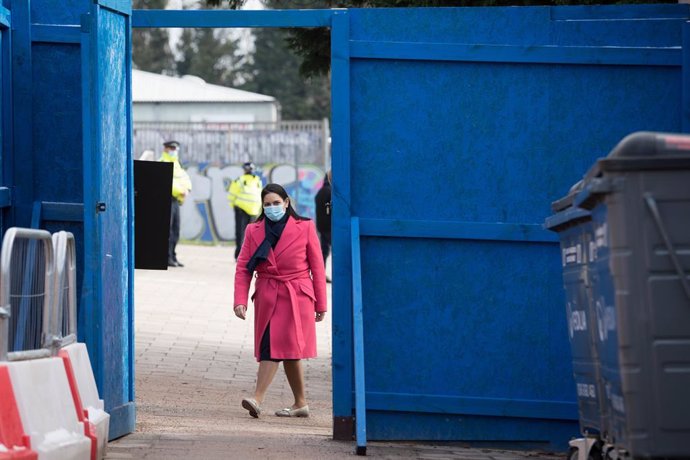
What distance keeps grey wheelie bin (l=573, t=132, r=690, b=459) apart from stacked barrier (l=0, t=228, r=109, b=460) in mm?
2759

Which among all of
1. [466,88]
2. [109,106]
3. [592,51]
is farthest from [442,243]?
[109,106]

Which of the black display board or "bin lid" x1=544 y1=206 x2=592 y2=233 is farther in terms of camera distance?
the black display board

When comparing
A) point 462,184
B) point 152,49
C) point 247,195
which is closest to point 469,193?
point 462,184

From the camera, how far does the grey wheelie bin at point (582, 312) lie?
6723 millimetres

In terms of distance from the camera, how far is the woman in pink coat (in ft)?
34.1

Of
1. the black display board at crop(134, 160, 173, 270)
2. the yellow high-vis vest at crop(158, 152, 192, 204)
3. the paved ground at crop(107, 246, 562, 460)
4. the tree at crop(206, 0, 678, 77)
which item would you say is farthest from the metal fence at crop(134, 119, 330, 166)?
the black display board at crop(134, 160, 173, 270)

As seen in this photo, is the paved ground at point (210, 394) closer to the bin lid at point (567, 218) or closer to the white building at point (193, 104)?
the bin lid at point (567, 218)

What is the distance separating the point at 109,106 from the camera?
875cm

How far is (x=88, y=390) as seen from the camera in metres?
7.75

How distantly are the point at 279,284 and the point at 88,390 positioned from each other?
115 inches

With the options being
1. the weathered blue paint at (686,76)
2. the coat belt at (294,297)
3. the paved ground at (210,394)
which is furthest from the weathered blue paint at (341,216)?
the weathered blue paint at (686,76)

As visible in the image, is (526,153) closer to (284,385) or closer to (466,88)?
(466,88)

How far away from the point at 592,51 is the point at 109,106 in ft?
10.4

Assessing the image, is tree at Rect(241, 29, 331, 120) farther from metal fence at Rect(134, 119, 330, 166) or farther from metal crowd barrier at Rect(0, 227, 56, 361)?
metal crowd barrier at Rect(0, 227, 56, 361)
